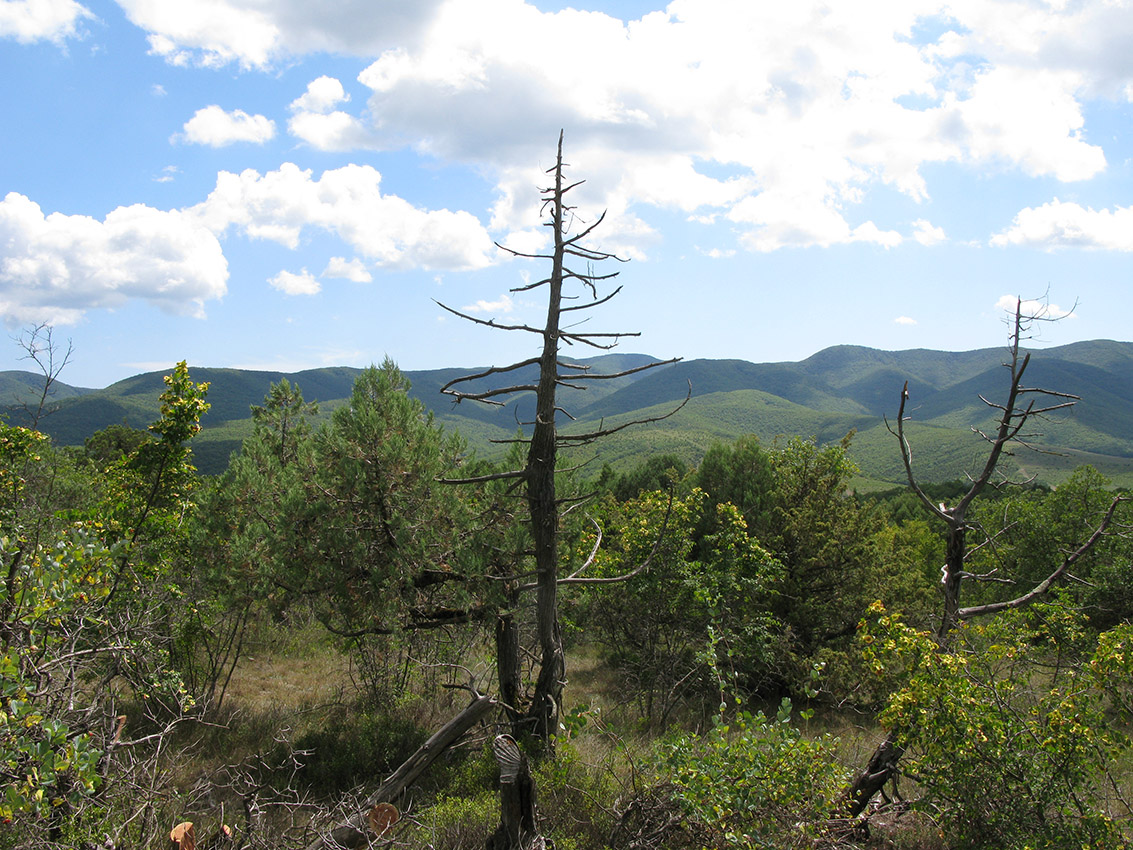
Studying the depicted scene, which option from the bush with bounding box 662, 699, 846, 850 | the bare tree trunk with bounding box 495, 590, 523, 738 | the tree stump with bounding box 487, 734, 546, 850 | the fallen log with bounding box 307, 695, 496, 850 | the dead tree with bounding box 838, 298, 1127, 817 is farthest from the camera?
Answer: the bare tree trunk with bounding box 495, 590, 523, 738

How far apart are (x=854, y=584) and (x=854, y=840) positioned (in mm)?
10798

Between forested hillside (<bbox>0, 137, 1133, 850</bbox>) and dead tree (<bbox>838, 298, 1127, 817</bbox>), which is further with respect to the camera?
dead tree (<bbox>838, 298, 1127, 817</bbox>)

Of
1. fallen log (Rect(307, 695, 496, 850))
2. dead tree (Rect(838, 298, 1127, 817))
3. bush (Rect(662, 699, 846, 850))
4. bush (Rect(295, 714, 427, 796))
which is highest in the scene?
dead tree (Rect(838, 298, 1127, 817))

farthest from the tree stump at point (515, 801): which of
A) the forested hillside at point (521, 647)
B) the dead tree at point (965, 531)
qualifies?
the dead tree at point (965, 531)

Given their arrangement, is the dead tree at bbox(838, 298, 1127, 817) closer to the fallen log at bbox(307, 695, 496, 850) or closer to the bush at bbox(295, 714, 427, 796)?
the fallen log at bbox(307, 695, 496, 850)

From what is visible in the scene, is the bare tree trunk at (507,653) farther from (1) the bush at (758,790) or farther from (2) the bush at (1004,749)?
(2) the bush at (1004,749)

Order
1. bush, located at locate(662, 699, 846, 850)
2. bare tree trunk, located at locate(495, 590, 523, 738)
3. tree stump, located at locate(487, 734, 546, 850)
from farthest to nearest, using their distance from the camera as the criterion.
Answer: bare tree trunk, located at locate(495, 590, 523, 738) < tree stump, located at locate(487, 734, 546, 850) < bush, located at locate(662, 699, 846, 850)

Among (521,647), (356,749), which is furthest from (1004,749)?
(356,749)

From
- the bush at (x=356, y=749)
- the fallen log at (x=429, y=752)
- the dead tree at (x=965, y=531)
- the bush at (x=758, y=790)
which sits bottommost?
the bush at (x=356, y=749)

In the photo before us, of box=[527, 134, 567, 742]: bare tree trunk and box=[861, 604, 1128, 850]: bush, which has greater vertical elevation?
box=[527, 134, 567, 742]: bare tree trunk

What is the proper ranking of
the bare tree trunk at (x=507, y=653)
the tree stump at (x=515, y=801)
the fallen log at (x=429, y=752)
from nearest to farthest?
the tree stump at (x=515, y=801) → the fallen log at (x=429, y=752) → the bare tree trunk at (x=507, y=653)

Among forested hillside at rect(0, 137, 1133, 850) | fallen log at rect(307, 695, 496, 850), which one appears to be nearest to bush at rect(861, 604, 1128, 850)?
forested hillside at rect(0, 137, 1133, 850)

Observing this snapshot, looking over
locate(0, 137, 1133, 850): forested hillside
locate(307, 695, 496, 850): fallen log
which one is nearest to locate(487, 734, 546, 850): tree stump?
locate(0, 137, 1133, 850): forested hillside

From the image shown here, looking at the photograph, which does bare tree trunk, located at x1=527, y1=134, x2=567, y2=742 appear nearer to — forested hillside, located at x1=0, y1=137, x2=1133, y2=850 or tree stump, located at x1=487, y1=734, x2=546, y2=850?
forested hillside, located at x1=0, y1=137, x2=1133, y2=850
